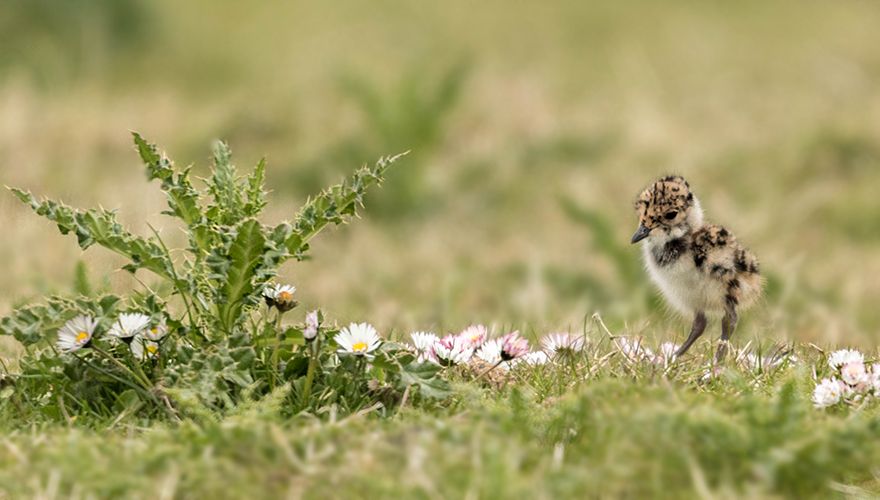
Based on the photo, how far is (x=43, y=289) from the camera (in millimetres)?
6828

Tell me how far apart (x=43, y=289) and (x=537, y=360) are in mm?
3266

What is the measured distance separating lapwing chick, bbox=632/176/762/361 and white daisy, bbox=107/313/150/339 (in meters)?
2.11

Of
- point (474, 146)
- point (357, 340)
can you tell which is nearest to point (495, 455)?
point (357, 340)

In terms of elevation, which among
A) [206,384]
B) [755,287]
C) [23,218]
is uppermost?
[755,287]

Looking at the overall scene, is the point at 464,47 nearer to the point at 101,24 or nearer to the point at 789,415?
the point at 101,24

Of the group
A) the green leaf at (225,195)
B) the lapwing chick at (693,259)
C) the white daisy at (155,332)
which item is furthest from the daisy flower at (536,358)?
the white daisy at (155,332)

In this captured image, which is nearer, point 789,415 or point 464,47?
point 789,415

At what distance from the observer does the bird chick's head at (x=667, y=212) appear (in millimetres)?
5340

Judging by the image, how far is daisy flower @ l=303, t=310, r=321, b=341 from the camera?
13.2ft

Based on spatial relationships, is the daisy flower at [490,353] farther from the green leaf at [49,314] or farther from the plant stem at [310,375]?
the green leaf at [49,314]

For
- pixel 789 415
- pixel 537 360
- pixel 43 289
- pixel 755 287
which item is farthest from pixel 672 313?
pixel 43 289

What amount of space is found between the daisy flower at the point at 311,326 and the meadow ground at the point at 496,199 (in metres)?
0.25

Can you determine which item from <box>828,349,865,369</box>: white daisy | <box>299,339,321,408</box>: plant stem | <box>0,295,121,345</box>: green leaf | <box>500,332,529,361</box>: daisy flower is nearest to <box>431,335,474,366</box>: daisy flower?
<box>500,332,529,361</box>: daisy flower

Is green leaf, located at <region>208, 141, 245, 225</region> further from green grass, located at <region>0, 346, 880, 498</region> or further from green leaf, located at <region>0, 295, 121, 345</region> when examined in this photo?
green grass, located at <region>0, 346, 880, 498</region>
